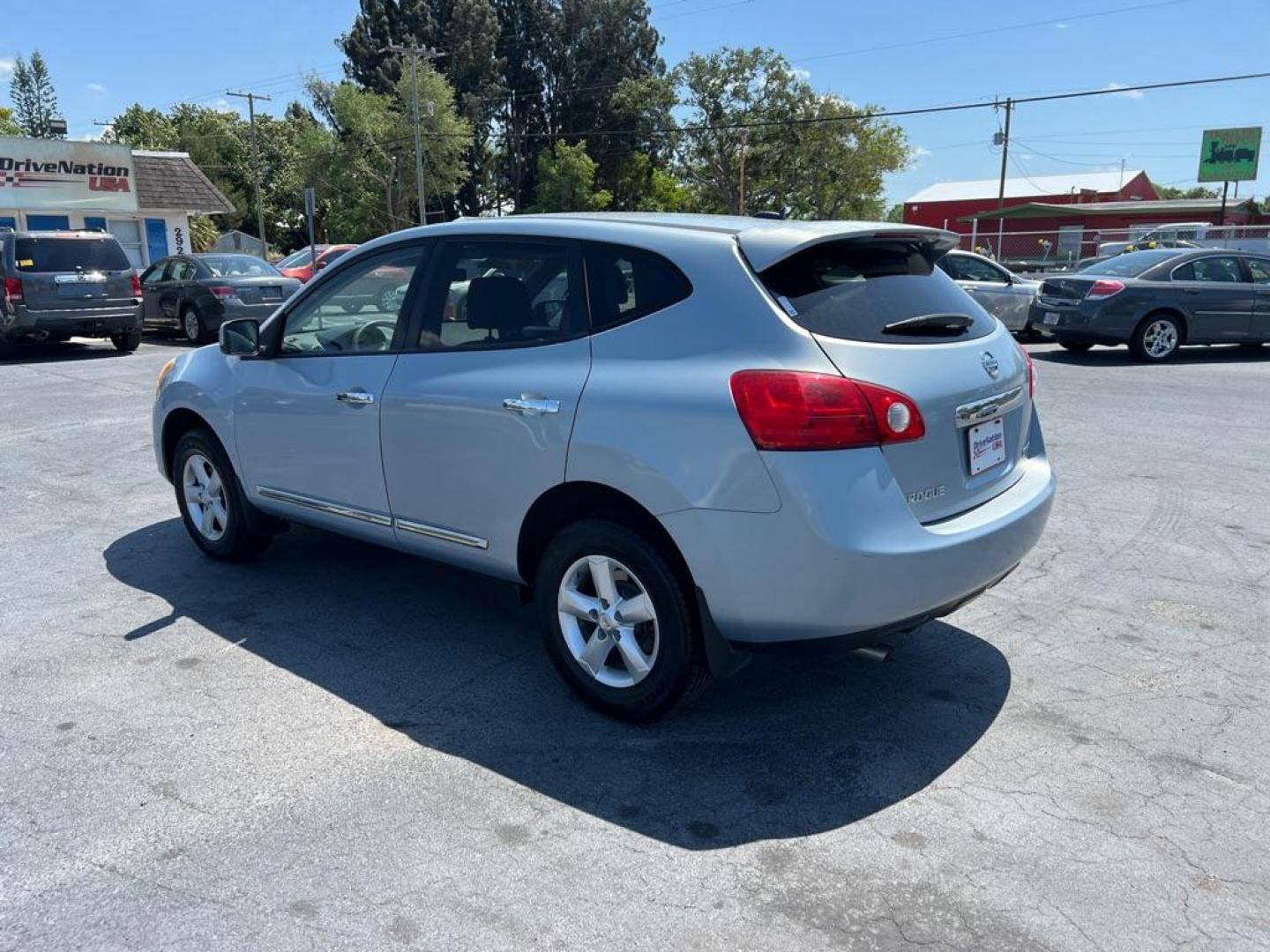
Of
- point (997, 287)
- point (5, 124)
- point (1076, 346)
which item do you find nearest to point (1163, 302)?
point (1076, 346)

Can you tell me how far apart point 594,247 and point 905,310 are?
45.7 inches

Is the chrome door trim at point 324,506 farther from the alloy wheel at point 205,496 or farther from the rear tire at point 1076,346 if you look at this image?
the rear tire at point 1076,346

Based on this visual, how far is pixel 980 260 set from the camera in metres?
16.4

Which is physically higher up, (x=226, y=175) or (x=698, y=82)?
(x=698, y=82)

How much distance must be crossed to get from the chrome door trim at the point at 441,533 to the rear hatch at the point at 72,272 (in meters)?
13.4

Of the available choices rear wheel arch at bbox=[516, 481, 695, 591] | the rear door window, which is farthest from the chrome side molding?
the rear door window

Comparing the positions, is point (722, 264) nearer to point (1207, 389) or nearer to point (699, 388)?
point (699, 388)

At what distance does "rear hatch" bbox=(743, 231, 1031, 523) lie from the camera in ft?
11.0

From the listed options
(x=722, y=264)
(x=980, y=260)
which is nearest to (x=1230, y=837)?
Result: (x=722, y=264)

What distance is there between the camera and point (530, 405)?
3.76m

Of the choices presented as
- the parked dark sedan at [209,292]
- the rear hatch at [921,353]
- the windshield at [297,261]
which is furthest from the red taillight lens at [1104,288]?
the windshield at [297,261]

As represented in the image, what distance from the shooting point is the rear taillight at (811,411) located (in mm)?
3168

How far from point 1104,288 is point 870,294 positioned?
1179 cm

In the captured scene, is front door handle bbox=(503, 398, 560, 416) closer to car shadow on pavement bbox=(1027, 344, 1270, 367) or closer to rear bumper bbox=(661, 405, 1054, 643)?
rear bumper bbox=(661, 405, 1054, 643)
